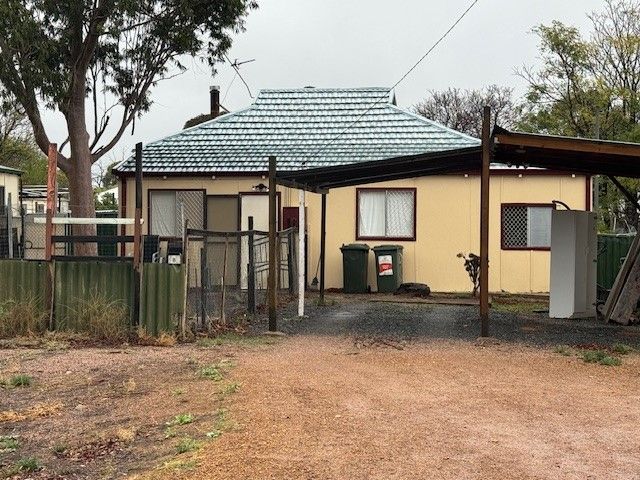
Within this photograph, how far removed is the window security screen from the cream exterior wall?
166 mm

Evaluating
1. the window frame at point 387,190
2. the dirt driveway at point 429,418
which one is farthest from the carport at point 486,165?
the window frame at point 387,190

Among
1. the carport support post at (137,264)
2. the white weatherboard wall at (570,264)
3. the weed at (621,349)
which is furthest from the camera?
the white weatherboard wall at (570,264)

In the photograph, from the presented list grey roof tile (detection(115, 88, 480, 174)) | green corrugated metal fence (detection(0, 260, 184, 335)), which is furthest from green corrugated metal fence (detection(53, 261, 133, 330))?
grey roof tile (detection(115, 88, 480, 174))

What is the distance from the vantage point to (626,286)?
592 inches

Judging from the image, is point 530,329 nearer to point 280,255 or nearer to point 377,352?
point 377,352

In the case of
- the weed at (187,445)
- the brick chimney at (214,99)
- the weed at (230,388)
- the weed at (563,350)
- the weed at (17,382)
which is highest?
the brick chimney at (214,99)

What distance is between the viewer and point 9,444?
6.85 m

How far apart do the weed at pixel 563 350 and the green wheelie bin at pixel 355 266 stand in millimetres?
8615

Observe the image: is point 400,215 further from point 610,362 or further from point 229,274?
point 610,362

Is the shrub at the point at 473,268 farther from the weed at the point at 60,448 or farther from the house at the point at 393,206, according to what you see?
the weed at the point at 60,448

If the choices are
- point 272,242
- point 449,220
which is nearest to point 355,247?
point 449,220

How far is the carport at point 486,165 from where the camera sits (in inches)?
483

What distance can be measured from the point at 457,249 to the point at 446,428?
46.2ft

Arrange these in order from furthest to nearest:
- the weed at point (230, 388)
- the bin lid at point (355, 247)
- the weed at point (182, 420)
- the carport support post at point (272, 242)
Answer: the bin lid at point (355, 247), the carport support post at point (272, 242), the weed at point (230, 388), the weed at point (182, 420)
